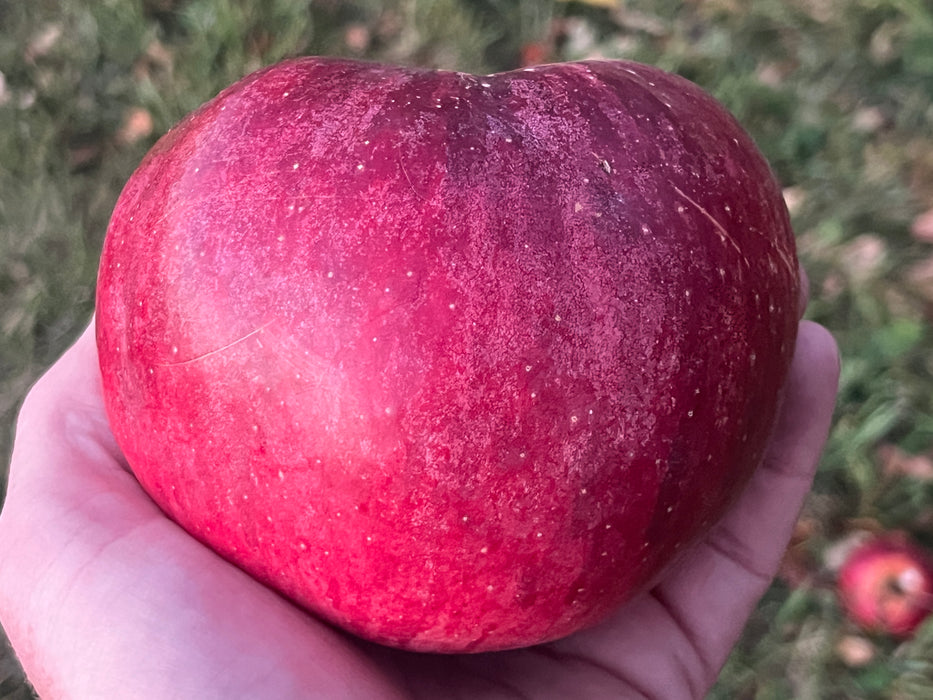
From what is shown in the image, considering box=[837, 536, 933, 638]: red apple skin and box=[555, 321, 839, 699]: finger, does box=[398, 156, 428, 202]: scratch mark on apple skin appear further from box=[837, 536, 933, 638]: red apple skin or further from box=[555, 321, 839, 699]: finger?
box=[837, 536, 933, 638]: red apple skin

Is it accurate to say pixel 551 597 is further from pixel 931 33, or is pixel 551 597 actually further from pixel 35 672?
pixel 931 33

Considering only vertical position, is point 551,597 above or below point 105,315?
below

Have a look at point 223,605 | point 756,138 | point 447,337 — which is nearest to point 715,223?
point 447,337

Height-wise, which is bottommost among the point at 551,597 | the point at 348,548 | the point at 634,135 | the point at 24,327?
the point at 24,327

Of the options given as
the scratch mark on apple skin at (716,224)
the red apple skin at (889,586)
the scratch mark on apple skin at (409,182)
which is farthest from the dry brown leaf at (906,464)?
the scratch mark on apple skin at (409,182)

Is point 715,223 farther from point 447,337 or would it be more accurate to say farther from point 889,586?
point 889,586

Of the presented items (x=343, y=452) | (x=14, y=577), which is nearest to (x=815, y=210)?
→ (x=343, y=452)

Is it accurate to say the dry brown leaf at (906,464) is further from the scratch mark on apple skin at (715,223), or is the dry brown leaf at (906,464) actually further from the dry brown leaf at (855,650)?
the scratch mark on apple skin at (715,223)
